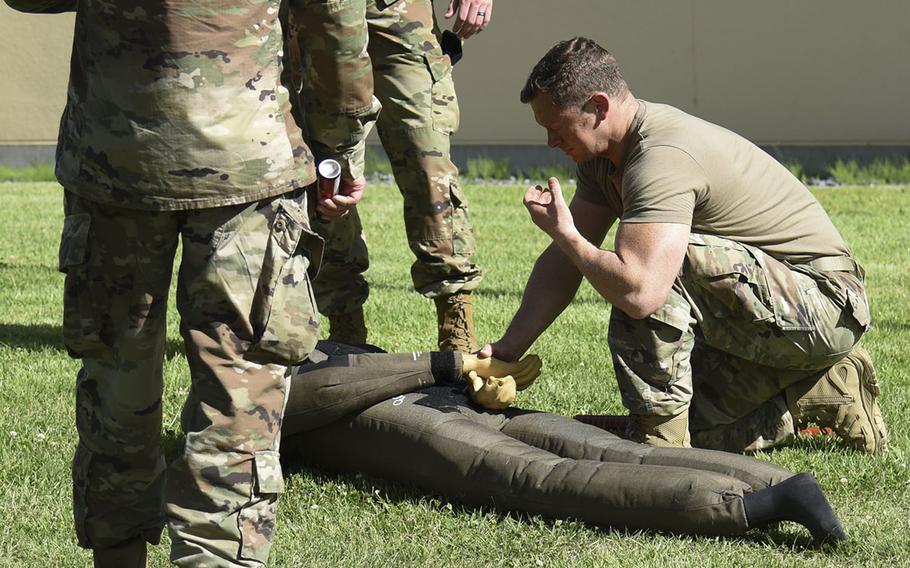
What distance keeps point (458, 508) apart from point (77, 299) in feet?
4.51

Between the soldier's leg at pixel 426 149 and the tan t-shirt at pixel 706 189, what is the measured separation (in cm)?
92

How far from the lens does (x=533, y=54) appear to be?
41.8 ft

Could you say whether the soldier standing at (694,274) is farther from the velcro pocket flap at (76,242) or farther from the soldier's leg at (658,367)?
the velcro pocket flap at (76,242)

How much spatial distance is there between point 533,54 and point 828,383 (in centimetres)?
892

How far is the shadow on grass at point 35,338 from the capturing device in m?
5.68

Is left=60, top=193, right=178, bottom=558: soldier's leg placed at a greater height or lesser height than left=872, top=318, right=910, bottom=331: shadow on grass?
greater

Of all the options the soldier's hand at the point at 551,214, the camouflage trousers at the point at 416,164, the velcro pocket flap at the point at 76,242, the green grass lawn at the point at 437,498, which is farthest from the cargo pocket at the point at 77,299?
the camouflage trousers at the point at 416,164

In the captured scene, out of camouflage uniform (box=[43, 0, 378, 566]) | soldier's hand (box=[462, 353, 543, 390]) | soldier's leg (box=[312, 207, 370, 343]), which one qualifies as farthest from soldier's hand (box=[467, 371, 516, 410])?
soldier's leg (box=[312, 207, 370, 343])

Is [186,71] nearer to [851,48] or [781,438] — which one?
[781,438]

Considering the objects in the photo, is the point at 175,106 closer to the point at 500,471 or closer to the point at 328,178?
the point at 328,178

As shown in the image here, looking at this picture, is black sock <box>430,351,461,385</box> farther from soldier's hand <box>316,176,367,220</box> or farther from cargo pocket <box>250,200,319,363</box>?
cargo pocket <box>250,200,319,363</box>

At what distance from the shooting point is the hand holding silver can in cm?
304

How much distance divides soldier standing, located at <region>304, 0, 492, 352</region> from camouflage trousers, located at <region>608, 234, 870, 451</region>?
1267mm

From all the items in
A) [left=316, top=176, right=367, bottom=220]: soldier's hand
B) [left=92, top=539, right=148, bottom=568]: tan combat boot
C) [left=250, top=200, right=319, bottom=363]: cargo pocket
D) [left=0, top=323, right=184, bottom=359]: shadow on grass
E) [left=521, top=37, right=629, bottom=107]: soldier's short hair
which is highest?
[left=521, top=37, right=629, bottom=107]: soldier's short hair
